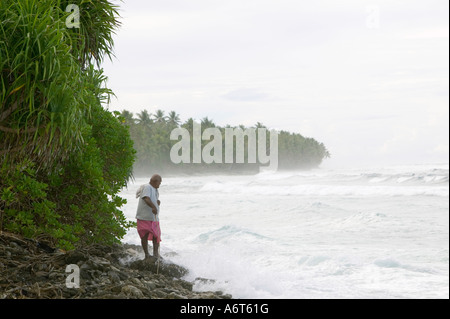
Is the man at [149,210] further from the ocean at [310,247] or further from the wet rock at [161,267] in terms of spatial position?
the ocean at [310,247]

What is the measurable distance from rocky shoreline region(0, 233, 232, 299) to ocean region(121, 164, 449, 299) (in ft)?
2.87

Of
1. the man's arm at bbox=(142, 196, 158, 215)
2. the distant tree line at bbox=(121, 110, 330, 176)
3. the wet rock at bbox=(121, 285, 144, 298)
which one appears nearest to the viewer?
the wet rock at bbox=(121, 285, 144, 298)

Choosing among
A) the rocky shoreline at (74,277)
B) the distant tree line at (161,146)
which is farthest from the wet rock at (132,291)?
the distant tree line at (161,146)

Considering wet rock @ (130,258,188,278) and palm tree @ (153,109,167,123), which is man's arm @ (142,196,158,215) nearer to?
wet rock @ (130,258,188,278)

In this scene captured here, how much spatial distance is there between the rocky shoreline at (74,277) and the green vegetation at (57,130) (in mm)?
412

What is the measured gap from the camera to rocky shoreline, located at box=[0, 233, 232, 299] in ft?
18.9

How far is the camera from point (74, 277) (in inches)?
244

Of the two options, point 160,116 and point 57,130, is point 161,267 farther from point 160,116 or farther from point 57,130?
point 160,116

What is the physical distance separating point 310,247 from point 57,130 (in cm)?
1089

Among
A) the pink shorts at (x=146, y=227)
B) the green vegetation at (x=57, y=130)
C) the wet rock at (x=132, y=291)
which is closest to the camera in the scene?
the green vegetation at (x=57, y=130)

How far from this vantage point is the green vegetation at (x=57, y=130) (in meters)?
5.26

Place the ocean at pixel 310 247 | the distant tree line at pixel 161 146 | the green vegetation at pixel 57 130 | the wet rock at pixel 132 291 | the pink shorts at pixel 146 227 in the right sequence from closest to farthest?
the green vegetation at pixel 57 130
the wet rock at pixel 132 291
the pink shorts at pixel 146 227
the ocean at pixel 310 247
the distant tree line at pixel 161 146

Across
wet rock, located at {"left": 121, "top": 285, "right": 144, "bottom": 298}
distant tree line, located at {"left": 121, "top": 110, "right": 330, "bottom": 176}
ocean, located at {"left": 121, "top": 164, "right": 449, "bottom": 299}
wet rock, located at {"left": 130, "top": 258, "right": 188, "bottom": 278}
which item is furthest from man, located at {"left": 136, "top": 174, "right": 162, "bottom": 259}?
distant tree line, located at {"left": 121, "top": 110, "right": 330, "bottom": 176}
